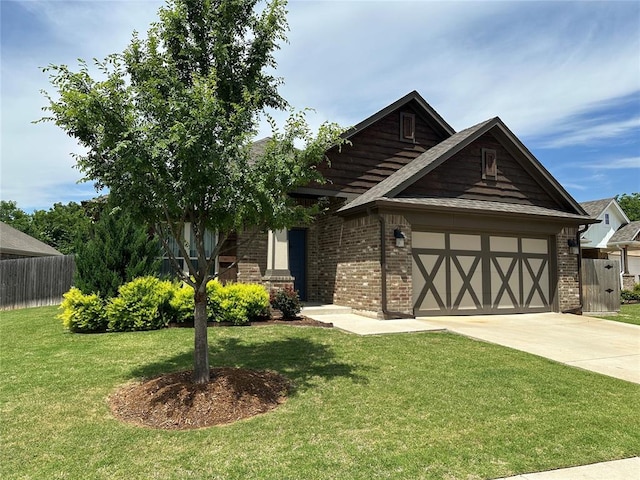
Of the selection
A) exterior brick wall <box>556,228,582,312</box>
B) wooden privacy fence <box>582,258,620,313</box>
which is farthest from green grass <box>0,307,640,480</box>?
wooden privacy fence <box>582,258,620,313</box>

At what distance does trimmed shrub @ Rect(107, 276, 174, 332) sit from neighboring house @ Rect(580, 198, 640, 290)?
2569 centimetres

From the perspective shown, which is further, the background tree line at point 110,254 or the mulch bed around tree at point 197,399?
the background tree line at point 110,254

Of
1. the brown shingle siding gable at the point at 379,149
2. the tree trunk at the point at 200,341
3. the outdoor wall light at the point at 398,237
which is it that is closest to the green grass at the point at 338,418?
the tree trunk at the point at 200,341

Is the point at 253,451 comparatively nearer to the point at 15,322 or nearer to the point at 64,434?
the point at 64,434

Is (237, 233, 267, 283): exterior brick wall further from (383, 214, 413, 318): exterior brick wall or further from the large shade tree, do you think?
the large shade tree

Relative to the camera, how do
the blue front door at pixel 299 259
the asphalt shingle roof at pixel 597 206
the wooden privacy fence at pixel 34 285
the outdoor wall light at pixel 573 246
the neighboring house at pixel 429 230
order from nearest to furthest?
the neighboring house at pixel 429 230, the outdoor wall light at pixel 573 246, the blue front door at pixel 299 259, the wooden privacy fence at pixel 34 285, the asphalt shingle roof at pixel 597 206

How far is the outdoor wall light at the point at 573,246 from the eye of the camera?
14586mm

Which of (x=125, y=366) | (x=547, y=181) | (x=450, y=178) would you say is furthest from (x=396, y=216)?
(x=125, y=366)

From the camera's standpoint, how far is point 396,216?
11844 mm

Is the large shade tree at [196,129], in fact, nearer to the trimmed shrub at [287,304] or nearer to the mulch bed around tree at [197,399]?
the mulch bed around tree at [197,399]

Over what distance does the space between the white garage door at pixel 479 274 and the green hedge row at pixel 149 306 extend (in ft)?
16.8

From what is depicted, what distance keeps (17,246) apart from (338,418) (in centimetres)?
2731

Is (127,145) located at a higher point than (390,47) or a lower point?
lower

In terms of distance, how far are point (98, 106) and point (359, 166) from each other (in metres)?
10.5
